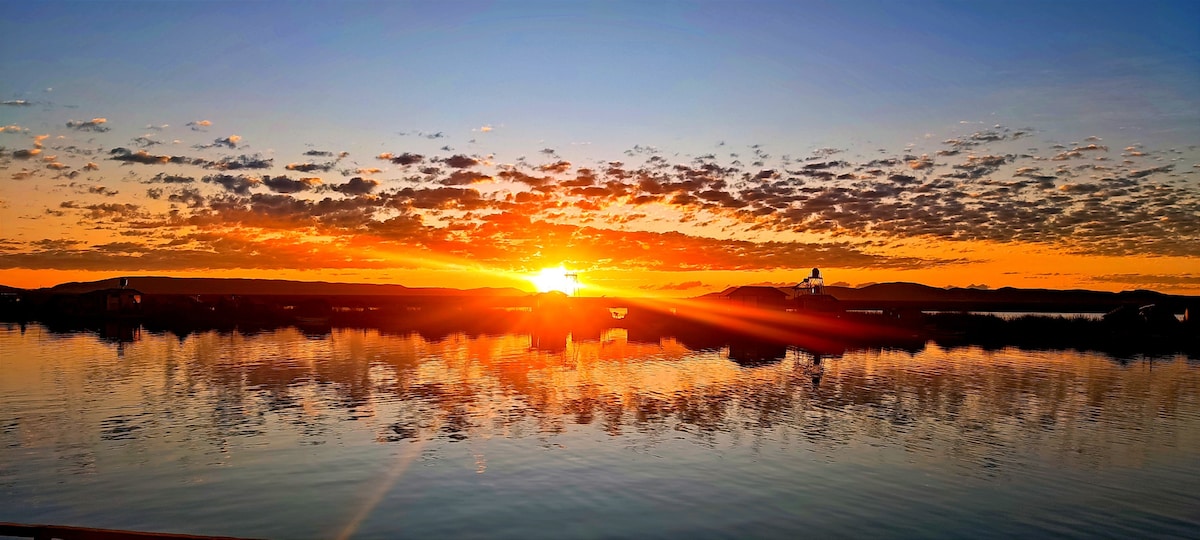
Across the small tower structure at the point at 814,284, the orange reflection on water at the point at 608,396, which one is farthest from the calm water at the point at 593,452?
the small tower structure at the point at 814,284

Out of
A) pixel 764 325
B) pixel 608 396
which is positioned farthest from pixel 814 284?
pixel 608 396

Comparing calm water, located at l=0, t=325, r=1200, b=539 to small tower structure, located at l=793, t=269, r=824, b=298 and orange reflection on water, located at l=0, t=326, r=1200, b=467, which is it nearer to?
orange reflection on water, located at l=0, t=326, r=1200, b=467

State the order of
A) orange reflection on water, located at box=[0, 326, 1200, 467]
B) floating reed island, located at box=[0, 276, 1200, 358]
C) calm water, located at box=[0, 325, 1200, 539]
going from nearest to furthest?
calm water, located at box=[0, 325, 1200, 539] < orange reflection on water, located at box=[0, 326, 1200, 467] < floating reed island, located at box=[0, 276, 1200, 358]

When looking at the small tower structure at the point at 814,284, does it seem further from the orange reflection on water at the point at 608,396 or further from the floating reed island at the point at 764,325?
the orange reflection on water at the point at 608,396

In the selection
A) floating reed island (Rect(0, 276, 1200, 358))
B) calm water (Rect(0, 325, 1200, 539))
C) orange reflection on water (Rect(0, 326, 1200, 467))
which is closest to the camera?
calm water (Rect(0, 325, 1200, 539))

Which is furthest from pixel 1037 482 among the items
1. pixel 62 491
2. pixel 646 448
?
pixel 62 491

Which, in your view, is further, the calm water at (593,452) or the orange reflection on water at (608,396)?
the orange reflection on water at (608,396)

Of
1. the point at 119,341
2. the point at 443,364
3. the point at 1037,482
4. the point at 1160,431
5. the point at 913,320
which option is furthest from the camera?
the point at 913,320

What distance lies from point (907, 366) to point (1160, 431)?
3197 centimetres

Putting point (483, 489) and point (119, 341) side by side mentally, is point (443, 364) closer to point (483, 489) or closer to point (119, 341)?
point (483, 489)

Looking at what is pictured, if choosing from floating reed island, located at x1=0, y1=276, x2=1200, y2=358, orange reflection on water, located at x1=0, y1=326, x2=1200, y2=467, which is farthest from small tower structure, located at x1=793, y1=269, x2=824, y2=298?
orange reflection on water, located at x1=0, y1=326, x2=1200, y2=467

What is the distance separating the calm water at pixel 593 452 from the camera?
69.5ft

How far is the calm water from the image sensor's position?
834 inches

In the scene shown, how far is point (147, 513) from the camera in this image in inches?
834
